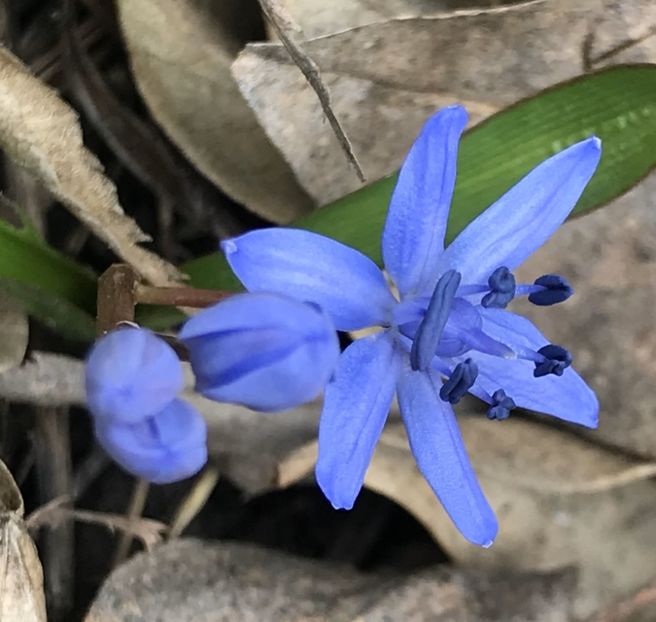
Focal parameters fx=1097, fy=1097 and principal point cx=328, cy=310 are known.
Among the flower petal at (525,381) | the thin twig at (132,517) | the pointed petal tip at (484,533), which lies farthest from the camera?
the thin twig at (132,517)

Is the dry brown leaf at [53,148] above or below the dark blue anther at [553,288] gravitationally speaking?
above

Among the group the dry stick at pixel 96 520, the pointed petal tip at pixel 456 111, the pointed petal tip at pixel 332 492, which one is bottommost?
the dry stick at pixel 96 520

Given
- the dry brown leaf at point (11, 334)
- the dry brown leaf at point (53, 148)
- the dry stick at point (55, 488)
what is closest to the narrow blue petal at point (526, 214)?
the dry brown leaf at point (53, 148)

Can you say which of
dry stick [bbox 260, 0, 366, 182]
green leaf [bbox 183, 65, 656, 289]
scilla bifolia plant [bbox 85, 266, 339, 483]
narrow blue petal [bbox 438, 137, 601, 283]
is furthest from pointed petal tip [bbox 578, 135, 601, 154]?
scilla bifolia plant [bbox 85, 266, 339, 483]

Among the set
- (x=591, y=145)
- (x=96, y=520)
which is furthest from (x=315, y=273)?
(x=96, y=520)

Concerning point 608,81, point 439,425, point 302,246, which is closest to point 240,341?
point 302,246

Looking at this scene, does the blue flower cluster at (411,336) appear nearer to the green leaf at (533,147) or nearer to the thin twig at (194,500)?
the green leaf at (533,147)

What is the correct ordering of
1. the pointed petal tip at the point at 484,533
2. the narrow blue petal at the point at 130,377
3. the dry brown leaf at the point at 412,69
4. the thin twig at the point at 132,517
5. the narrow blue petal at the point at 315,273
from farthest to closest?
the thin twig at the point at 132,517 < the dry brown leaf at the point at 412,69 < the pointed petal tip at the point at 484,533 < the narrow blue petal at the point at 315,273 < the narrow blue petal at the point at 130,377
